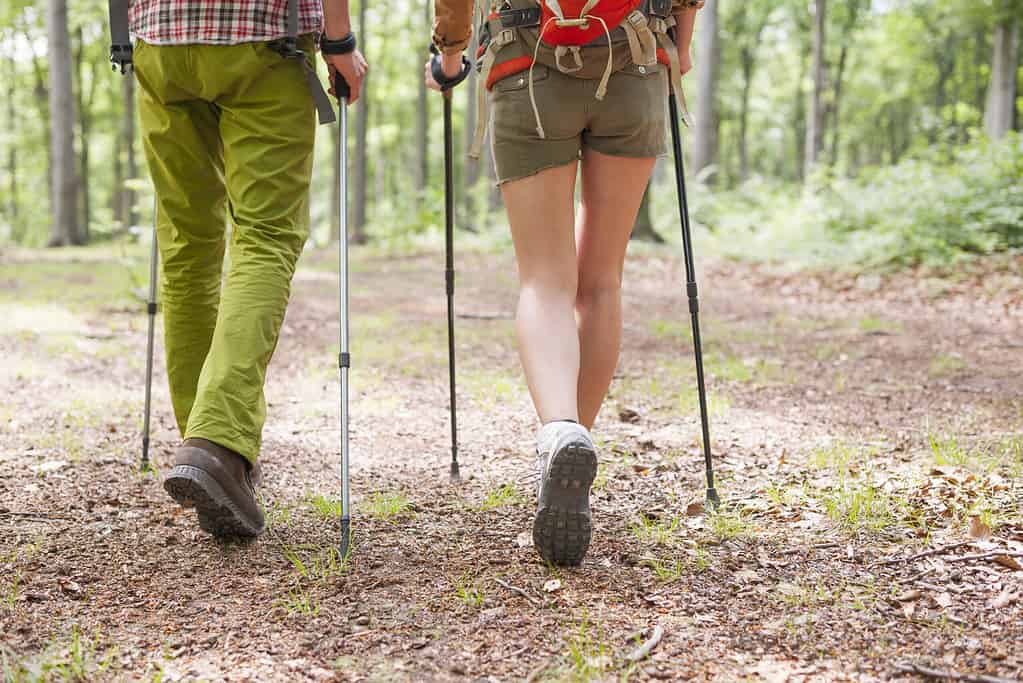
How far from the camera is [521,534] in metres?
2.68

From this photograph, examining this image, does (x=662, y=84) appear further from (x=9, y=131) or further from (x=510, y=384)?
(x=9, y=131)

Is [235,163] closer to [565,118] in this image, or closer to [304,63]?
[304,63]

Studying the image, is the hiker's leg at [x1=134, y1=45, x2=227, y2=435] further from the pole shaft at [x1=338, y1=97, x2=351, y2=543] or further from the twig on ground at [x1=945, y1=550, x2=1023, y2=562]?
the twig on ground at [x1=945, y1=550, x2=1023, y2=562]

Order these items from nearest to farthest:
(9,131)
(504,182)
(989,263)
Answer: (504,182), (989,263), (9,131)

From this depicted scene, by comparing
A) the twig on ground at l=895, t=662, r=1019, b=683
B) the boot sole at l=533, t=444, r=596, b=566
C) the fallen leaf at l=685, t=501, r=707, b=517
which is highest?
the boot sole at l=533, t=444, r=596, b=566

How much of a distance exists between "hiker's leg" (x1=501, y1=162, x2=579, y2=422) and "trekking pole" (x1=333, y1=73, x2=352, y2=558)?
1.80ft

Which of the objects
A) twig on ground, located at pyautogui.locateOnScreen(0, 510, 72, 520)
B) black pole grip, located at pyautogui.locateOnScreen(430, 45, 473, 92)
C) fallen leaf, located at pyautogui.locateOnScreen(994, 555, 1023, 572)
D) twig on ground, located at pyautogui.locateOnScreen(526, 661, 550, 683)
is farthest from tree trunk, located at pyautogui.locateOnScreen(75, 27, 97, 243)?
fallen leaf, located at pyautogui.locateOnScreen(994, 555, 1023, 572)

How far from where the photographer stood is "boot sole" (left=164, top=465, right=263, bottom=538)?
7.16 feet

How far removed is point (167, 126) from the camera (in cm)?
261

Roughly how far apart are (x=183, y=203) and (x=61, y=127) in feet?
49.5

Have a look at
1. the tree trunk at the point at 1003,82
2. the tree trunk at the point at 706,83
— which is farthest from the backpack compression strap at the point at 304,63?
the tree trunk at the point at 1003,82

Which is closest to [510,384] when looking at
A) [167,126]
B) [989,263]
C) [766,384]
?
[766,384]

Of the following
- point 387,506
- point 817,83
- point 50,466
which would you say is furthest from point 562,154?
point 817,83

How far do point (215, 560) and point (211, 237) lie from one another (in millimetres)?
1127
